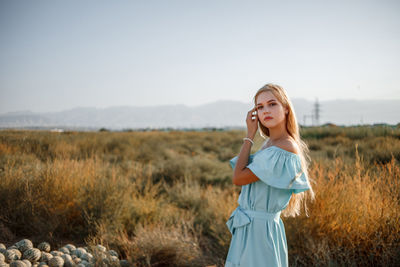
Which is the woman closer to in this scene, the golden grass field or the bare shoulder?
the bare shoulder

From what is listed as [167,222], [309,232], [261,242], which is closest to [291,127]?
[261,242]

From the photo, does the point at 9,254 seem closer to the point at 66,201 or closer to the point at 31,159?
the point at 66,201

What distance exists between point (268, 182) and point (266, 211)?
0.26 meters

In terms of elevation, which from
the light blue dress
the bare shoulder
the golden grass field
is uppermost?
the bare shoulder

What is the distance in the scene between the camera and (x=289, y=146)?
5.70 ft

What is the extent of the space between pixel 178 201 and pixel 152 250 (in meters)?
2.70

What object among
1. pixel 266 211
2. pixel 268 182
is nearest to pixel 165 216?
pixel 266 211

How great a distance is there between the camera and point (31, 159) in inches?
198

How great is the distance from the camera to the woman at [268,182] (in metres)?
1.68

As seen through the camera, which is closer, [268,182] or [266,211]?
[268,182]

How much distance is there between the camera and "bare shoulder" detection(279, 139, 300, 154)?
1.74 m

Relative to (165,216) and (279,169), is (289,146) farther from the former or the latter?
(165,216)

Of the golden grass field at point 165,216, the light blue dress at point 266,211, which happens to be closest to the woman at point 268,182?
the light blue dress at point 266,211

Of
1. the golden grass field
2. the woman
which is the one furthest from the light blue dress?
the golden grass field
